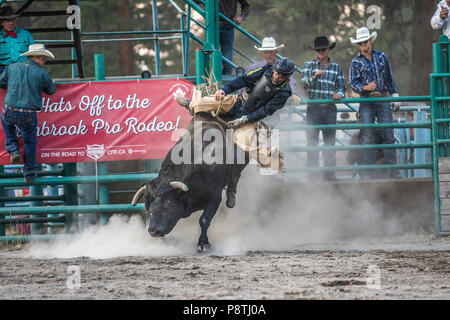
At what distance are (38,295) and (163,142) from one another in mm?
3841

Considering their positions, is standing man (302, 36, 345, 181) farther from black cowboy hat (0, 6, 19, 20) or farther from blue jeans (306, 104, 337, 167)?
black cowboy hat (0, 6, 19, 20)

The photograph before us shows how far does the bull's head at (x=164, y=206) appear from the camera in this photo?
23.2 feet

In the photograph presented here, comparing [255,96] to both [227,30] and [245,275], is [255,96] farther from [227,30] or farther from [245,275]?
[245,275]

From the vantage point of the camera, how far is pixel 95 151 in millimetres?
8672

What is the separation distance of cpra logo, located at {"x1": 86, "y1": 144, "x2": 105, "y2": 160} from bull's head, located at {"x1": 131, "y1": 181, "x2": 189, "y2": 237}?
156 centimetres

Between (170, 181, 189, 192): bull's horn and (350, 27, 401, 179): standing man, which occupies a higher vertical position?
(350, 27, 401, 179): standing man

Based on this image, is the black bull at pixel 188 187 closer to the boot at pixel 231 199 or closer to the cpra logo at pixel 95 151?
the boot at pixel 231 199

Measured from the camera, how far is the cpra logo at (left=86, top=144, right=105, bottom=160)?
8.66 meters

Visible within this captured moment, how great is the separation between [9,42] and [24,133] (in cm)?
129

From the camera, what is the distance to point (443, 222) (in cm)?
862

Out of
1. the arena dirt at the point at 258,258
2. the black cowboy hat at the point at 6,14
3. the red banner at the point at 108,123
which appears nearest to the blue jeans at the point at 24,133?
the red banner at the point at 108,123

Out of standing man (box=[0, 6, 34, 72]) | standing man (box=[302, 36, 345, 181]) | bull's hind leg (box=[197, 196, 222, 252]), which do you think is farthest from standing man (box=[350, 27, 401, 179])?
standing man (box=[0, 6, 34, 72])

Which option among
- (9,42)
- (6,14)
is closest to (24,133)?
(9,42)

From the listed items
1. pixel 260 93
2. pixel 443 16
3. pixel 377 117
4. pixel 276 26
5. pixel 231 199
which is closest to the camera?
pixel 260 93
